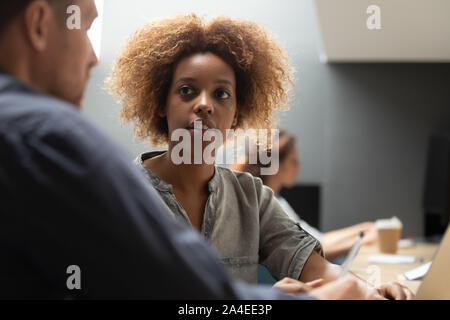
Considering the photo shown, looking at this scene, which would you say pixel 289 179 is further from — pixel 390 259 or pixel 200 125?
pixel 200 125

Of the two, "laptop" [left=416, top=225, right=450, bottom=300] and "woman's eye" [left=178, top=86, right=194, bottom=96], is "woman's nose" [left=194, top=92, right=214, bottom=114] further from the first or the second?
"laptop" [left=416, top=225, right=450, bottom=300]

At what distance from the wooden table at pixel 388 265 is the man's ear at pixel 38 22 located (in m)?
0.58

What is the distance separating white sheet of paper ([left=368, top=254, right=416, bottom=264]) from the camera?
4.31ft

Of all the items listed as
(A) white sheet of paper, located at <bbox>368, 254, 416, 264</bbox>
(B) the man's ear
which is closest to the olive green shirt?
(B) the man's ear

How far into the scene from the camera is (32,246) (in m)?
0.36

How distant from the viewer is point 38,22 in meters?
0.43

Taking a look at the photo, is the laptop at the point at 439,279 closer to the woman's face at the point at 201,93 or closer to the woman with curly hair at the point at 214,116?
the woman with curly hair at the point at 214,116

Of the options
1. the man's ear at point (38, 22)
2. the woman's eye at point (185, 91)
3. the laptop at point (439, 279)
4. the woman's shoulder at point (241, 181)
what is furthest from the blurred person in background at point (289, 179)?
the man's ear at point (38, 22)

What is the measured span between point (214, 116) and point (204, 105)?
21 mm

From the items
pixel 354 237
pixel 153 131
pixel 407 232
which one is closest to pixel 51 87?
pixel 153 131

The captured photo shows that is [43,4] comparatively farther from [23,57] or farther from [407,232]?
[407,232]

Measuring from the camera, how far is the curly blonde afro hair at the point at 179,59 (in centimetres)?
66

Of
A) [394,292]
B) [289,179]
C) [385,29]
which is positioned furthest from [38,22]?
[385,29]

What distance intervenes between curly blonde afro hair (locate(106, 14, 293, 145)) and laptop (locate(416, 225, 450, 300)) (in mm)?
248
